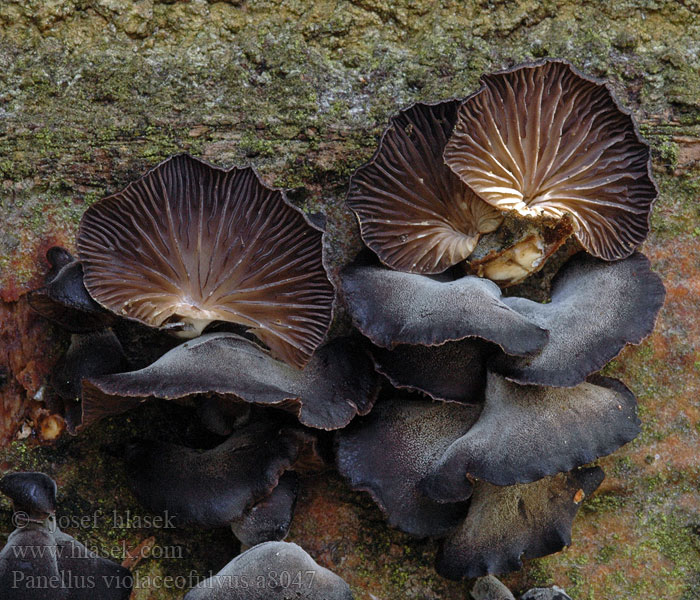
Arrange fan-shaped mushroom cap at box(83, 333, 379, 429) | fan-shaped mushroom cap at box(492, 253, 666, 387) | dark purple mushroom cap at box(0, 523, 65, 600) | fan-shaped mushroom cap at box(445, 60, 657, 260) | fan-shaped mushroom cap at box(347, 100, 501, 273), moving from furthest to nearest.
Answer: fan-shaped mushroom cap at box(347, 100, 501, 273) → fan-shaped mushroom cap at box(445, 60, 657, 260) → fan-shaped mushroom cap at box(492, 253, 666, 387) → dark purple mushroom cap at box(0, 523, 65, 600) → fan-shaped mushroom cap at box(83, 333, 379, 429)

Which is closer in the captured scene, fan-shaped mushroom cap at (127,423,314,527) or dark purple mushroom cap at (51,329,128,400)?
fan-shaped mushroom cap at (127,423,314,527)

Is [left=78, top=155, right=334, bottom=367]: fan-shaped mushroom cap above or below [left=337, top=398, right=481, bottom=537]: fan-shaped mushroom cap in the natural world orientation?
above

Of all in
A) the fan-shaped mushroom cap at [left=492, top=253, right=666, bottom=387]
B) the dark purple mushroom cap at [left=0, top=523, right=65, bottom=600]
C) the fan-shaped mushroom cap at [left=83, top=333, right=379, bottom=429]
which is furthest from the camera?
the fan-shaped mushroom cap at [left=492, top=253, right=666, bottom=387]

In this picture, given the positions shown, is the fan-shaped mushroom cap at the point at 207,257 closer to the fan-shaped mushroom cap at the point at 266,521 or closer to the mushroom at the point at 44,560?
the fan-shaped mushroom cap at the point at 266,521

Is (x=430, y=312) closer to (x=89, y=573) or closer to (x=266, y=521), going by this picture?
(x=266, y=521)

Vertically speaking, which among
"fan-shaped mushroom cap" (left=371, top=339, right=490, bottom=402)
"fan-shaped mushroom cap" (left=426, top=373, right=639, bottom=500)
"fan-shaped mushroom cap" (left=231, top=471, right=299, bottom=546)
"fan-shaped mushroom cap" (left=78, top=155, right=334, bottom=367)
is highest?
"fan-shaped mushroom cap" (left=78, top=155, right=334, bottom=367)

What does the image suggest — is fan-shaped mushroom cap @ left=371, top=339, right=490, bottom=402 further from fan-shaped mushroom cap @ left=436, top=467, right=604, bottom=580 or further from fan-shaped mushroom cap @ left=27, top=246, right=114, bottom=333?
fan-shaped mushroom cap @ left=27, top=246, right=114, bottom=333

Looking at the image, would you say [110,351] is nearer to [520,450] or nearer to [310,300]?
[310,300]

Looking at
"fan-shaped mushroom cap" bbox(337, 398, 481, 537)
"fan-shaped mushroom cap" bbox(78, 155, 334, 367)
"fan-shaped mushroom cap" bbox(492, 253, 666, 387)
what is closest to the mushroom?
"fan-shaped mushroom cap" bbox(78, 155, 334, 367)
